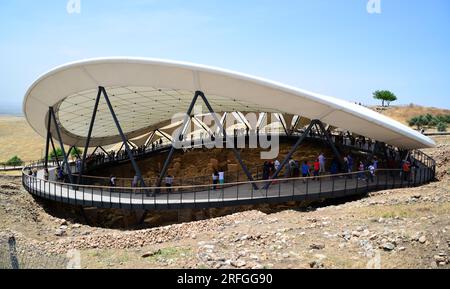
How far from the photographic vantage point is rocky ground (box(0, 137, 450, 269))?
28.0 ft

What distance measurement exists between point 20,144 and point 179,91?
7316cm

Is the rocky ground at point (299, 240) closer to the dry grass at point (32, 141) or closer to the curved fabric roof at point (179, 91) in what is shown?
the curved fabric roof at point (179, 91)

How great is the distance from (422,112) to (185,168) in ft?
214

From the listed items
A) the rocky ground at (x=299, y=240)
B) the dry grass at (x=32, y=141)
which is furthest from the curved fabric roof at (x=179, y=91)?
the dry grass at (x=32, y=141)

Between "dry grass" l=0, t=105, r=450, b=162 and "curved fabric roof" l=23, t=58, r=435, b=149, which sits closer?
"curved fabric roof" l=23, t=58, r=435, b=149

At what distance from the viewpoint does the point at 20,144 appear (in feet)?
258

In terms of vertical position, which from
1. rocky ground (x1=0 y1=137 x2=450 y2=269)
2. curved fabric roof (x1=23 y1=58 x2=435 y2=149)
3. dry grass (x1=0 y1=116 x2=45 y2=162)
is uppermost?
curved fabric roof (x1=23 y1=58 x2=435 y2=149)

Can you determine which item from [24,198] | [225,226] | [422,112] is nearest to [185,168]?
[24,198]

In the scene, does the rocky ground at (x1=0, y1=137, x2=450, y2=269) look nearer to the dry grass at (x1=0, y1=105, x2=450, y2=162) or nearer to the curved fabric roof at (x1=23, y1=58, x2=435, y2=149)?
the curved fabric roof at (x1=23, y1=58, x2=435, y2=149)

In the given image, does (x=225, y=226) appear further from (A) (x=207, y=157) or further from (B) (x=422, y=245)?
(A) (x=207, y=157)

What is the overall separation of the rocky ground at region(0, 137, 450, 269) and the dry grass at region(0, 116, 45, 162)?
58882 millimetres

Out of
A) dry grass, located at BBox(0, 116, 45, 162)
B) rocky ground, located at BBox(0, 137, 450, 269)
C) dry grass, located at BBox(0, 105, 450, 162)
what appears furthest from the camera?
dry grass, located at BBox(0, 105, 450, 162)

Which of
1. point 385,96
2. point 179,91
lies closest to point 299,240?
point 179,91

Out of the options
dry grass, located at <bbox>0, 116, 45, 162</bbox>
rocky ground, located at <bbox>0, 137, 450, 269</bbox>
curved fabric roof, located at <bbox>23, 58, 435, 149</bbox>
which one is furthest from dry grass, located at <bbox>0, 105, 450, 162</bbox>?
rocky ground, located at <bbox>0, 137, 450, 269</bbox>
